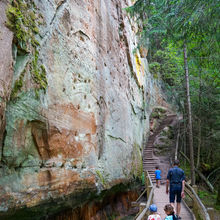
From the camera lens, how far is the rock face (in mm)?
5008

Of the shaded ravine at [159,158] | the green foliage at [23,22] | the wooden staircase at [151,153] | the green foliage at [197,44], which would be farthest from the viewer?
the wooden staircase at [151,153]

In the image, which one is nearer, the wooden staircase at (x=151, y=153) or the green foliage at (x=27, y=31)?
the green foliage at (x=27, y=31)

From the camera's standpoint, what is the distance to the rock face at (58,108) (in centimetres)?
501

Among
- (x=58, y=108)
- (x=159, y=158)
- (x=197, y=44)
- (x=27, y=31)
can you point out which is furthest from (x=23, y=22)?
(x=159, y=158)

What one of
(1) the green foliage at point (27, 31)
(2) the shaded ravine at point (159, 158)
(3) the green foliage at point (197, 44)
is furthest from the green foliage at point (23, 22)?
(2) the shaded ravine at point (159, 158)

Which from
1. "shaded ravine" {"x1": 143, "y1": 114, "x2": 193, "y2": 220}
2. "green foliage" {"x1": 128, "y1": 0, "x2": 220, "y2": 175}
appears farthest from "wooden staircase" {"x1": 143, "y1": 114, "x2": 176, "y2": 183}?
"green foliage" {"x1": 128, "y1": 0, "x2": 220, "y2": 175}

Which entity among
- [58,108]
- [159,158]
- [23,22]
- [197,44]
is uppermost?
[197,44]

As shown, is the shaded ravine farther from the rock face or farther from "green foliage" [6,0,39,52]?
"green foliage" [6,0,39,52]

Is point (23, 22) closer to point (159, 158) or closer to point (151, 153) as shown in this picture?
point (159, 158)

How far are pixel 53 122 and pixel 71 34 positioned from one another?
10.6 ft

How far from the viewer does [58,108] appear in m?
6.53

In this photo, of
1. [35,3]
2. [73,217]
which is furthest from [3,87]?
[73,217]

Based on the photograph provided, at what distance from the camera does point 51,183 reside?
6.06 m

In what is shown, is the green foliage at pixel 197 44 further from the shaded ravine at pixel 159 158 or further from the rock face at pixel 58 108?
the shaded ravine at pixel 159 158
